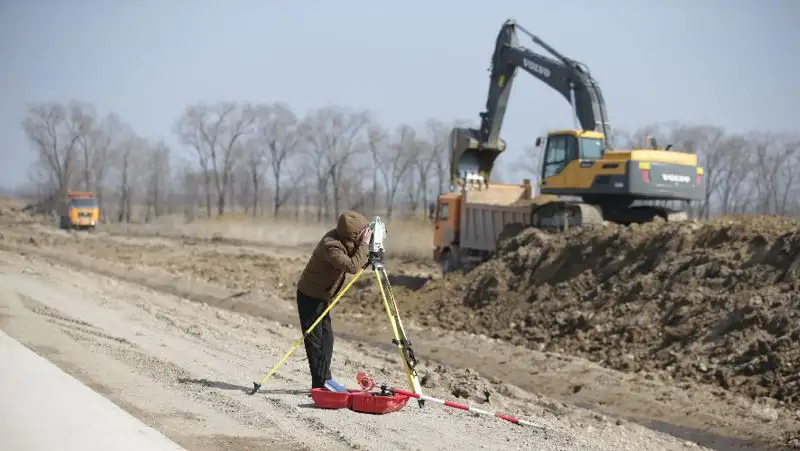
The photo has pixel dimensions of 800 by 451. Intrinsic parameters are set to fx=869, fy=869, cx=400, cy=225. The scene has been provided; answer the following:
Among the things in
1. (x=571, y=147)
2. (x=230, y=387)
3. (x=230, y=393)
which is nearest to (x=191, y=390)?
(x=230, y=393)

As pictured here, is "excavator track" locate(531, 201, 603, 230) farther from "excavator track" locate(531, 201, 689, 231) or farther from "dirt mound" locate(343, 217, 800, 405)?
"dirt mound" locate(343, 217, 800, 405)

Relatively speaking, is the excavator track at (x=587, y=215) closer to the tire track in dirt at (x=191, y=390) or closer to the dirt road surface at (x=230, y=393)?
the dirt road surface at (x=230, y=393)

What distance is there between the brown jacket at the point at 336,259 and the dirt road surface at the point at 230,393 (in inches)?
42.8

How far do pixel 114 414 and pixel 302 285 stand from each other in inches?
97.7

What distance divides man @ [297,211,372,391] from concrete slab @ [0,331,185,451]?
6.96 ft

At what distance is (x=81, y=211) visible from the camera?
52812 mm

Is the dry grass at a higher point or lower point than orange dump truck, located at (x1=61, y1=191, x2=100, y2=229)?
lower

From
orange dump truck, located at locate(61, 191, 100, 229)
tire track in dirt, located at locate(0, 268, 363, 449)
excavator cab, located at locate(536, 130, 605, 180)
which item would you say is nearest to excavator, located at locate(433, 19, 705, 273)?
excavator cab, located at locate(536, 130, 605, 180)

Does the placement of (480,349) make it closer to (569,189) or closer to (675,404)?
(675,404)

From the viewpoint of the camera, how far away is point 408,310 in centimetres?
1988

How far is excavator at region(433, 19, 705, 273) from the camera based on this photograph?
19.6m

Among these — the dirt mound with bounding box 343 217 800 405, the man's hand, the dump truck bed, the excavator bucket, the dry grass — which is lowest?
the dry grass

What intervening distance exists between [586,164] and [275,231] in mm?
35085

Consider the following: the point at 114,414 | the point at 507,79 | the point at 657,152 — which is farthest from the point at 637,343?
the point at 507,79
